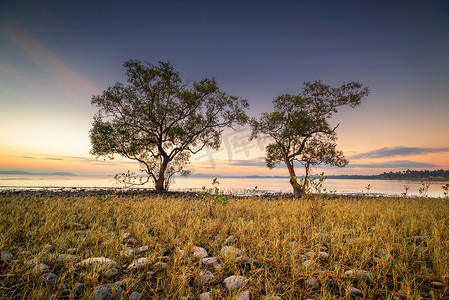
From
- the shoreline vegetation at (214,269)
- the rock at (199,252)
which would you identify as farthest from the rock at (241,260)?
the rock at (199,252)

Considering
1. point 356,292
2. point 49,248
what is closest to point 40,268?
point 49,248

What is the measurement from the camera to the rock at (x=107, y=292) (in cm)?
274

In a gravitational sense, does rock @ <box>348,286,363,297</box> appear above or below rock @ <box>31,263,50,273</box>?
below

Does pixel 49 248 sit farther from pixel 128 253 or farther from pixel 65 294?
pixel 65 294

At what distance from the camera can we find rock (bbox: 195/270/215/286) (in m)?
3.23

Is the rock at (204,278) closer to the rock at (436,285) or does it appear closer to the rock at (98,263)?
the rock at (98,263)

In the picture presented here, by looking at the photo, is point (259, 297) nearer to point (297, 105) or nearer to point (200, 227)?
point (200, 227)

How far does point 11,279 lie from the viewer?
10.00 ft

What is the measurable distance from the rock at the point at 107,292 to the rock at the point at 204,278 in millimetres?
1150

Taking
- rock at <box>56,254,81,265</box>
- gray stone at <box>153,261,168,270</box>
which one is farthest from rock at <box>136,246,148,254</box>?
rock at <box>56,254,81,265</box>

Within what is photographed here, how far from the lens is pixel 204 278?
132 inches

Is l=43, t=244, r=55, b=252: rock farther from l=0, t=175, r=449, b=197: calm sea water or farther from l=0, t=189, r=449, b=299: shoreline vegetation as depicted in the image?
l=0, t=175, r=449, b=197: calm sea water

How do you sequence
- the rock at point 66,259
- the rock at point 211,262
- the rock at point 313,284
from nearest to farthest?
the rock at point 313,284 < the rock at point 66,259 < the rock at point 211,262

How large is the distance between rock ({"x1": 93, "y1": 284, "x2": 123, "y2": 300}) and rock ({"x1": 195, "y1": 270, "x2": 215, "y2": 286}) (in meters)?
1.15
